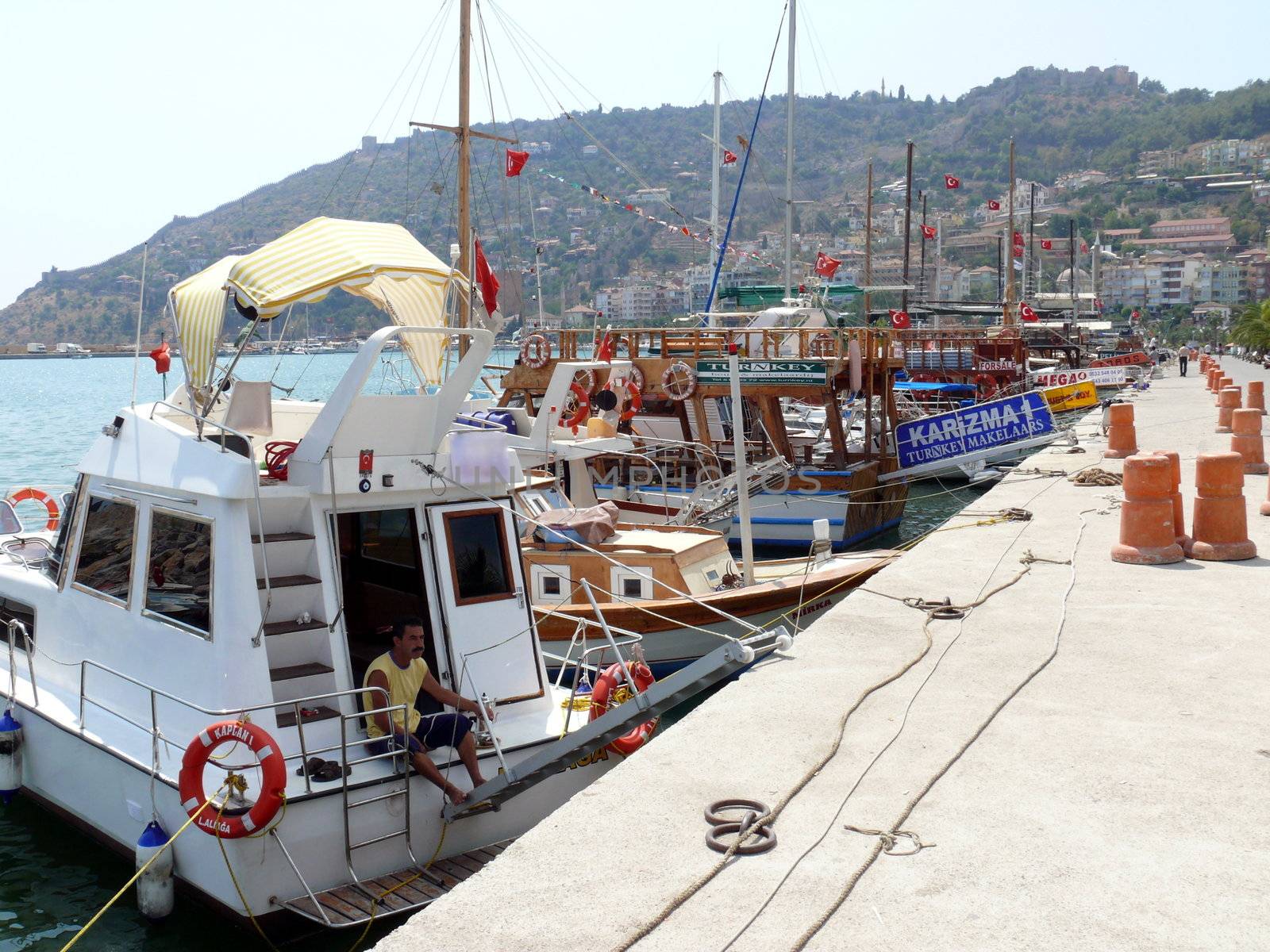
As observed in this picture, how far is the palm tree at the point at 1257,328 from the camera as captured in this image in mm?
68125

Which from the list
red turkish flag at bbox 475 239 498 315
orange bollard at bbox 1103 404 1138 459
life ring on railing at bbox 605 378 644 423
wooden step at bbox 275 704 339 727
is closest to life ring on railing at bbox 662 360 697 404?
life ring on railing at bbox 605 378 644 423

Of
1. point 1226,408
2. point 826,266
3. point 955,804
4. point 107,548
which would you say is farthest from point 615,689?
point 826,266

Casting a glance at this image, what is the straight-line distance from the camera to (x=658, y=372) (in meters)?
22.1

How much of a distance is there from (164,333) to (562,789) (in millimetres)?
4935

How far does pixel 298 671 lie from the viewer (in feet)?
24.7

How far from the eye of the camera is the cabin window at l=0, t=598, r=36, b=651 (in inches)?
380

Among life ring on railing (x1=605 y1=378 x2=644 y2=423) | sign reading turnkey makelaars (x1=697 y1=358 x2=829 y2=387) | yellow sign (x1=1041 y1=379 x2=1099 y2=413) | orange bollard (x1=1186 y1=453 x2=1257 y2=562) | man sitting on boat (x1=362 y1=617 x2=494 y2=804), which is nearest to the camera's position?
man sitting on boat (x1=362 y1=617 x2=494 y2=804)

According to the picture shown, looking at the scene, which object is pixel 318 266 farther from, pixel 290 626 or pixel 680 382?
pixel 680 382

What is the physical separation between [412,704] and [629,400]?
524 inches

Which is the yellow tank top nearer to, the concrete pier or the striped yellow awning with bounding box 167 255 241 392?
the concrete pier

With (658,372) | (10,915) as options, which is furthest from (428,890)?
(658,372)

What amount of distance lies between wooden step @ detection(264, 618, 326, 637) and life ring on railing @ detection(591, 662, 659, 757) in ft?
6.20

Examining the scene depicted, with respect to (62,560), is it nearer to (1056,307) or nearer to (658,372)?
(658,372)

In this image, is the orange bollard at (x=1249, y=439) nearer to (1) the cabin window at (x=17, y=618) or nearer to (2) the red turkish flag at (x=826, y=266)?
(1) the cabin window at (x=17, y=618)
